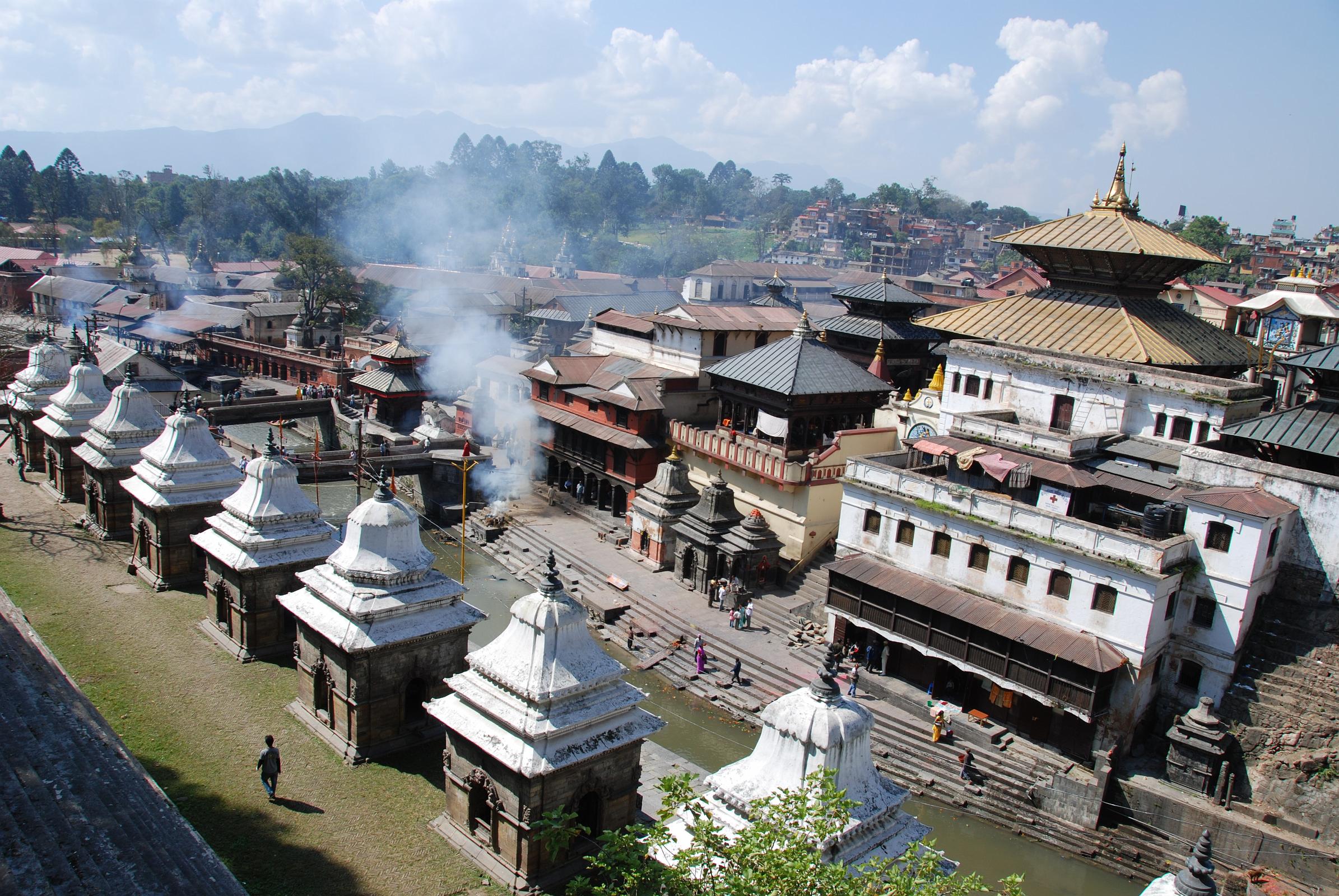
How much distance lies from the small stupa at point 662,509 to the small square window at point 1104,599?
598 inches

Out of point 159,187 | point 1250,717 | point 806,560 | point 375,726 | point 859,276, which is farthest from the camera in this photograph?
point 159,187

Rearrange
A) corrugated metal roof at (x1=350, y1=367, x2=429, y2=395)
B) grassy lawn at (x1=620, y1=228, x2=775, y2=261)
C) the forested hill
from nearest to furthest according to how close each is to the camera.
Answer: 1. corrugated metal roof at (x1=350, y1=367, x2=429, y2=395)
2. the forested hill
3. grassy lawn at (x1=620, y1=228, x2=775, y2=261)

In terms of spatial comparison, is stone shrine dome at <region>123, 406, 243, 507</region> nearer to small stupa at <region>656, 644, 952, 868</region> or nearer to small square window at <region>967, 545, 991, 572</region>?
small stupa at <region>656, 644, 952, 868</region>

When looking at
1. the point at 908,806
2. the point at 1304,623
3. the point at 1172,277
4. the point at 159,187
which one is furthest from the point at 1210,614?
the point at 159,187

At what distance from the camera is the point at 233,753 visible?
18594 mm

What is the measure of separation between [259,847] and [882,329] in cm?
3340

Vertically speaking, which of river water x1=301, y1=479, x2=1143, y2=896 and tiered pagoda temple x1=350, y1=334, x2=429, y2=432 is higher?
tiered pagoda temple x1=350, y1=334, x2=429, y2=432

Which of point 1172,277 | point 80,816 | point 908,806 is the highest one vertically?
point 1172,277

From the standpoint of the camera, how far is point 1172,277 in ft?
100.0

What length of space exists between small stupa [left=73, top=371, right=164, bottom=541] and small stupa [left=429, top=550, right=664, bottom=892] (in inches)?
713

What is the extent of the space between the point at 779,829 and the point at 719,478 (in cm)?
2397

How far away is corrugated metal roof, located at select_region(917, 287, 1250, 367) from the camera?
2875cm

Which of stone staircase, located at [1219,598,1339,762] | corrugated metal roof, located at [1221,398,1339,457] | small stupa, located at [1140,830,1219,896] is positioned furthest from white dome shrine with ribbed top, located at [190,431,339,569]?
corrugated metal roof, located at [1221,398,1339,457]

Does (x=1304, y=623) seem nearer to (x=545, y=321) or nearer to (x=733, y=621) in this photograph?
(x=733, y=621)
